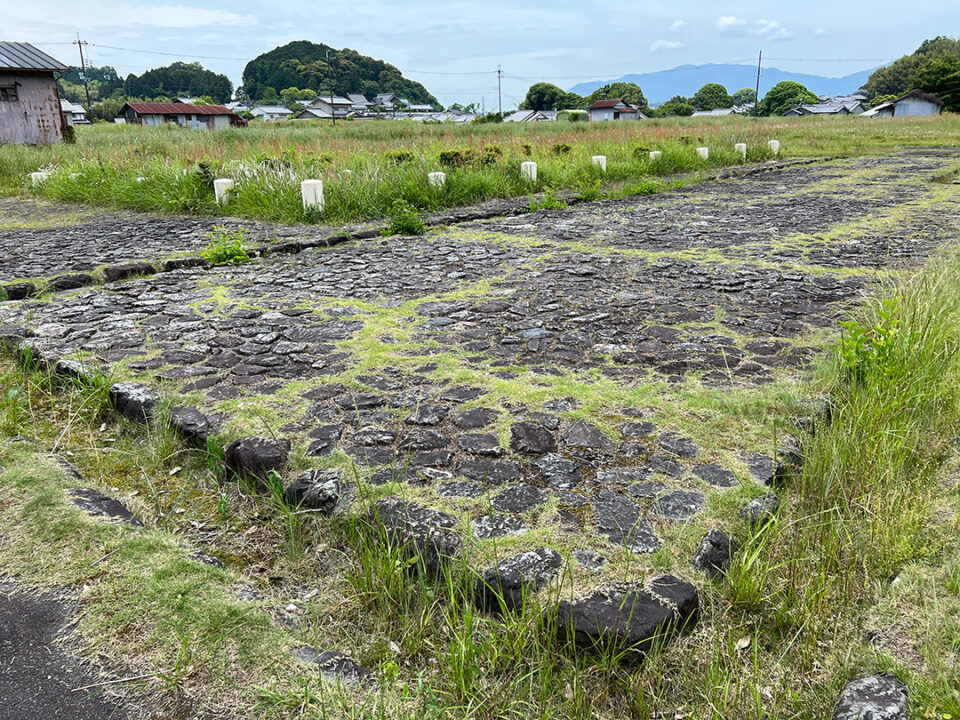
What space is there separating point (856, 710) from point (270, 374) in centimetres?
269

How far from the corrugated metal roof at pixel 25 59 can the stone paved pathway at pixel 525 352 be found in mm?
12821

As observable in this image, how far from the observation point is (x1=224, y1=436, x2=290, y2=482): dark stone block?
7.88 feet

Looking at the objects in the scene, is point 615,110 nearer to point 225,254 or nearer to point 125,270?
point 225,254

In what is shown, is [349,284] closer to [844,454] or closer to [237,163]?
[844,454]

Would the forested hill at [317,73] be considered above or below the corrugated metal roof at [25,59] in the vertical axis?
above

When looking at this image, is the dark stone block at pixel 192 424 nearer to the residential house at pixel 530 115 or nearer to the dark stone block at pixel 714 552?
the dark stone block at pixel 714 552

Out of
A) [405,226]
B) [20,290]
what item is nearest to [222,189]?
[405,226]

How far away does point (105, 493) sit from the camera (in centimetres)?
238

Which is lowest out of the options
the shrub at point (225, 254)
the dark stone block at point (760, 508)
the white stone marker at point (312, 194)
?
the dark stone block at point (760, 508)

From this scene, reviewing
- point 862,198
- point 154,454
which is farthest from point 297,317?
point 862,198

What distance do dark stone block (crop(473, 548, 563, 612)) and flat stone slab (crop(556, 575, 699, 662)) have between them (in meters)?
0.11

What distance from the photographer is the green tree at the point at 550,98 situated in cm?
7775

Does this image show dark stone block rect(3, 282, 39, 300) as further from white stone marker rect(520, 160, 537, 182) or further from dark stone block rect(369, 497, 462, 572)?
white stone marker rect(520, 160, 537, 182)

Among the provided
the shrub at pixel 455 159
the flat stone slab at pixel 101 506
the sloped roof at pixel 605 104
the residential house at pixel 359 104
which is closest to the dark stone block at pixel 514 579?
the flat stone slab at pixel 101 506
